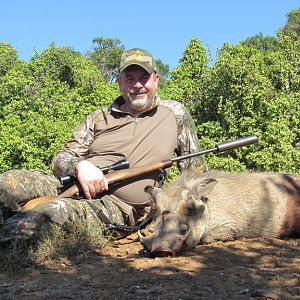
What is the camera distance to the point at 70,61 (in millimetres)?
17688

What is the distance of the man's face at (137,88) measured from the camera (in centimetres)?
532

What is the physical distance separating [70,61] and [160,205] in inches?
551

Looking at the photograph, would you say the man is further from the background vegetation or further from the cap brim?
the background vegetation

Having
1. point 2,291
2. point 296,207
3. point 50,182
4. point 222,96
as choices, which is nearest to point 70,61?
point 222,96

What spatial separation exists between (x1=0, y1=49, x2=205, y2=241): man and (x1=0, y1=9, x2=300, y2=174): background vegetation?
644 centimetres

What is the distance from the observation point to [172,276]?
333cm

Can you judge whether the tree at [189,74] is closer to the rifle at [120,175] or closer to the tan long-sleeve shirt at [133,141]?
the tan long-sleeve shirt at [133,141]

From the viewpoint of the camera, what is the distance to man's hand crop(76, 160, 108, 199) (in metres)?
4.70

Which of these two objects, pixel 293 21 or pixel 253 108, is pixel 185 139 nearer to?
pixel 253 108

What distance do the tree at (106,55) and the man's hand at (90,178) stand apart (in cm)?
2036

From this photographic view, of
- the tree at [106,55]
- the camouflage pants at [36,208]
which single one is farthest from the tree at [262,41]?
the camouflage pants at [36,208]

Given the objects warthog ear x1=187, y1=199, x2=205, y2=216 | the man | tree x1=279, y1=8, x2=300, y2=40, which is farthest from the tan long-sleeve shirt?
tree x1=279, y1=8, x2=300, y2=40

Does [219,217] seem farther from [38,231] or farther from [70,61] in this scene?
[70,61]

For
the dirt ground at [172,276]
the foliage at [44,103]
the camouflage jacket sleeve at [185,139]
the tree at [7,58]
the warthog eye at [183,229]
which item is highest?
the tree at [7,58]
